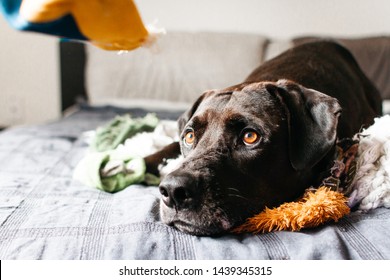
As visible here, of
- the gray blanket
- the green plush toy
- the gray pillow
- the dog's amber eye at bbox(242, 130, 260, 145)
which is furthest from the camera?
the gray pillow

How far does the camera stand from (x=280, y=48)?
355 centimetres

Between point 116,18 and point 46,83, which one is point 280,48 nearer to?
point 46,83

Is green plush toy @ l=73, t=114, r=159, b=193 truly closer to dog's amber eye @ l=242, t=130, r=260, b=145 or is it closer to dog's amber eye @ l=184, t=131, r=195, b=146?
dog's amber eye @ l=184, t=131, r=195, b=146

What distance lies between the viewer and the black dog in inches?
45.9

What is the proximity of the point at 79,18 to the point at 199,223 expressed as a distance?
0.56m

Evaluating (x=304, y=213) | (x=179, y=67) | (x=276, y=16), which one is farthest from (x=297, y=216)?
(x=276, y=16)

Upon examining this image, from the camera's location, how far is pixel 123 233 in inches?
46.5

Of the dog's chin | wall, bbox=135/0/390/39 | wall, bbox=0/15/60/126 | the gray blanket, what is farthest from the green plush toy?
wall, bbox=0/15/60/126

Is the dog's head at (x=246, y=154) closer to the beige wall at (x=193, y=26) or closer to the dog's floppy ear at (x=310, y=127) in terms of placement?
the dog's floppy ear at (x=310, y=127)

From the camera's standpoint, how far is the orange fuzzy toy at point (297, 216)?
119 cm

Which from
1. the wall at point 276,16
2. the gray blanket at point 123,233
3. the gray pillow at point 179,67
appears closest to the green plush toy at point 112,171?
the gray blanket at point 123,233
